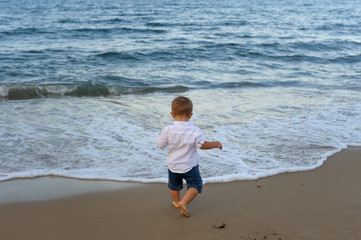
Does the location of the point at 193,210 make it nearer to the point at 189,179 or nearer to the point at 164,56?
the point at 189,179

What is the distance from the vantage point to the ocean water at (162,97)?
4.51 metres

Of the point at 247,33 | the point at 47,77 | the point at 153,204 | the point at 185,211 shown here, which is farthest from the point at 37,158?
the point at 247,33

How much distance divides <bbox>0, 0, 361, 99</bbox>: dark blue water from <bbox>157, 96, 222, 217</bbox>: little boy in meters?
5.79

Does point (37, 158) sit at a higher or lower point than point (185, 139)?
lower

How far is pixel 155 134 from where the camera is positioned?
5.38 metres

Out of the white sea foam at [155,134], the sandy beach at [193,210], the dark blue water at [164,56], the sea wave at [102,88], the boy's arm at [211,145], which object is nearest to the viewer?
the sandy beach at [193,210]

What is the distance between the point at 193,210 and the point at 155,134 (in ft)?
6.97

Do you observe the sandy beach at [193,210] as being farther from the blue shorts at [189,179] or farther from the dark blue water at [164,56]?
the dark blue water at [164,56]

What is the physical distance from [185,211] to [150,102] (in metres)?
4.42

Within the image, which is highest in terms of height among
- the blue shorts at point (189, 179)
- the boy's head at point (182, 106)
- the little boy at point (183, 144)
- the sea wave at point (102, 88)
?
the boy's head at point (182, 106)

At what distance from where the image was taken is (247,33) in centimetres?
1880

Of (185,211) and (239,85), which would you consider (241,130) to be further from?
(239,85)

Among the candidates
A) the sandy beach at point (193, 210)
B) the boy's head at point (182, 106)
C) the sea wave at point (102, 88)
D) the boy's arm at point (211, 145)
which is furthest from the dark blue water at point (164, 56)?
the boy's arm at point (211, 145)

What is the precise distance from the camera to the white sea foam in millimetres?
4250
